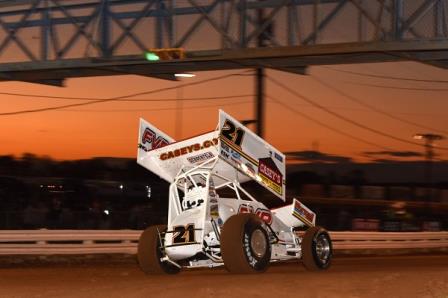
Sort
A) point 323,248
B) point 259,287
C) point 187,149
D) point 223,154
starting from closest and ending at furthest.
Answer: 1. point 259,287
2. point 223,154
3. point 187,149
4. point 323,248

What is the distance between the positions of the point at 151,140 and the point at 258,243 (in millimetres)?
2711

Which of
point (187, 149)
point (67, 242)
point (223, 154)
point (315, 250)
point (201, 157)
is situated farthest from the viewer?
point (67, 242)

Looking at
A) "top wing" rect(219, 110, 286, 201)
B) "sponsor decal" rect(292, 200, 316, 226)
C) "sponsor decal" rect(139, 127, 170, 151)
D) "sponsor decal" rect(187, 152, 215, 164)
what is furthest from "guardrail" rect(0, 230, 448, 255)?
"top wing" rect(219, 110, 286, 201)

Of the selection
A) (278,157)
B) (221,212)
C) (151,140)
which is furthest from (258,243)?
(151,140)

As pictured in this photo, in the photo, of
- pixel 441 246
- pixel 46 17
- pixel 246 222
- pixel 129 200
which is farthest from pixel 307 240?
pixel 129 200

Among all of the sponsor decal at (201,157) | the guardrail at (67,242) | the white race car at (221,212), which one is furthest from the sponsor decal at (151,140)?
the guardrail at (67,242)

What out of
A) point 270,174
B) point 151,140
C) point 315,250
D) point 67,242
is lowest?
point 67,242

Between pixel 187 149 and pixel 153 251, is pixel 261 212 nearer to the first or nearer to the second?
pixel 187 149

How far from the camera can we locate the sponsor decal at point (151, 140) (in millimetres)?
12695

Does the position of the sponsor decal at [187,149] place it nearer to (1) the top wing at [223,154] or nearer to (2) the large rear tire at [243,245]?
(1) the top wing at [223,154]

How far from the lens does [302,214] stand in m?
13.5

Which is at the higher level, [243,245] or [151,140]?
[151,140]

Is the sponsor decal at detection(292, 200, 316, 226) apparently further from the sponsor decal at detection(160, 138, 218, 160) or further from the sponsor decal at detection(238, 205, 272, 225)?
the sponsor decal at detection(160, 138, 218, 160)

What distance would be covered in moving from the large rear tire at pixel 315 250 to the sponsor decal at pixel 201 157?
2.56 metres
